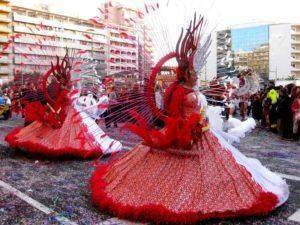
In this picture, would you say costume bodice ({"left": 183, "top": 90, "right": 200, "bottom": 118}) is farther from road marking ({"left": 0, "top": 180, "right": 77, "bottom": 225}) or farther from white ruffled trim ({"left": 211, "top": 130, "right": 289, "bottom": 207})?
road marking ({"left": 0, "top": 180, "right": 77, "bottom": 225})

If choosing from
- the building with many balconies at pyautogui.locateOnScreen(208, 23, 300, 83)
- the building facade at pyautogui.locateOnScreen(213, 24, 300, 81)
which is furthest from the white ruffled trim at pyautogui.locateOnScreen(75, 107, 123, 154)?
the building with many balconies at pyautogui.locateOnScreen(208, 23, 300, 83)

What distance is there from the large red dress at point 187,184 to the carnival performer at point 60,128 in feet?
7.47

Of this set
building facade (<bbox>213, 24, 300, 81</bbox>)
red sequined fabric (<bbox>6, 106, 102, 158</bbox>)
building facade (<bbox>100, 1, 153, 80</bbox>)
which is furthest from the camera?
building facade (<bbox>213, 24, 300, 81</bbox>)

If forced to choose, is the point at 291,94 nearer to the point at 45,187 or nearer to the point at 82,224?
the point at 45,187

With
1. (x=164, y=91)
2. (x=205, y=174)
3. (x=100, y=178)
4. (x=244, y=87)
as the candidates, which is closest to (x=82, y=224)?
(x=100, y=178)

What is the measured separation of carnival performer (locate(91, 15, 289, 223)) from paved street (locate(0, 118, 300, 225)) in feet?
0.44

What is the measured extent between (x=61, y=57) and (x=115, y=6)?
11.3 ft

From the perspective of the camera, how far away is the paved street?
12.3 feet

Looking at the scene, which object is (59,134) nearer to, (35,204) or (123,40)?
(35,204)

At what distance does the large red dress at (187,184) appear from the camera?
138 inches

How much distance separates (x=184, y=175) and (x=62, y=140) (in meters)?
3.24

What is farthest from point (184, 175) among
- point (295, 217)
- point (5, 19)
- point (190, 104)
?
point (5, 19)

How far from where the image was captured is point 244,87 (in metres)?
9.09

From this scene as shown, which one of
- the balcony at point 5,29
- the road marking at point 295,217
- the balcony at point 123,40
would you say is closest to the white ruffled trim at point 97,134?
the balcony at point 123,40
